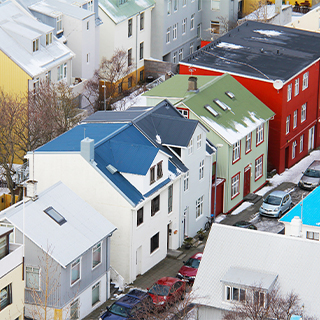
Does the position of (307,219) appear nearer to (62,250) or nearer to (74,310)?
(74,310)

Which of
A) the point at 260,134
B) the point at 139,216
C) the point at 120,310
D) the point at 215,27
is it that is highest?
the point at 215,27

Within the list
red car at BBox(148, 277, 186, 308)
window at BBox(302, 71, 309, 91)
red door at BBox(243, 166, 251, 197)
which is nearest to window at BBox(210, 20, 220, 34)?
window at BBox(302, 71, 309, 91)

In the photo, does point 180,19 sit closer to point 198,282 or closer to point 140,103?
point 140,103

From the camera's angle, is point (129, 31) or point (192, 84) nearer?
point (192, 84)

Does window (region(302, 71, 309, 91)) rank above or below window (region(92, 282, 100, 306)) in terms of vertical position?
above

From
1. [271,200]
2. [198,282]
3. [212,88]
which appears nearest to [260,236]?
[198,282]

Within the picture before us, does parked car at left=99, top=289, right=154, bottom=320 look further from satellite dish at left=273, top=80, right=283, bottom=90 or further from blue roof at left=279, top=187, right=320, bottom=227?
satellite dish at left=273, top=80, right=283, bottom=90

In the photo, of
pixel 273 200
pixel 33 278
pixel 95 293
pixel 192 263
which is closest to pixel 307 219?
pixel 192 263
